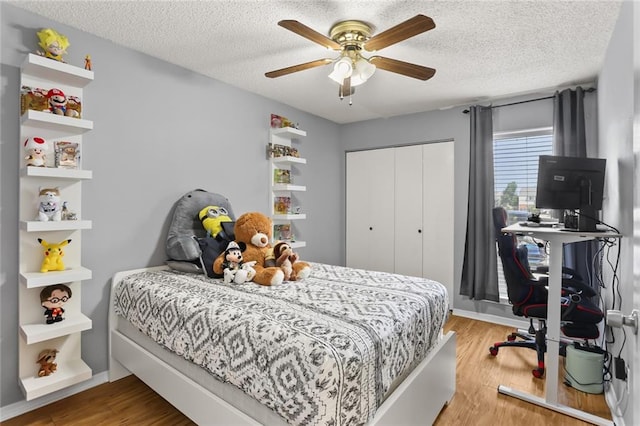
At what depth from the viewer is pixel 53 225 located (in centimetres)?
197

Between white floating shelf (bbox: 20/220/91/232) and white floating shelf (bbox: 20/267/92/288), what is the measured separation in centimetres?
27

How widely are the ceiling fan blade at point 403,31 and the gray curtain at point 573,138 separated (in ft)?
7.42

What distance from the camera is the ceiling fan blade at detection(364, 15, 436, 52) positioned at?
1.64 m

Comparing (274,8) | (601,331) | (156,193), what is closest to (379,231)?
(601,331)

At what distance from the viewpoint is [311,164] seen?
4.30 meters

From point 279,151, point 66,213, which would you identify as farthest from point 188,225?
point 279,151

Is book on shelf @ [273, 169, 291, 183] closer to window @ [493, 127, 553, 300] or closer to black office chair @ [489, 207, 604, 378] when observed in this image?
black office chair @ [489, 207, 604, 378]

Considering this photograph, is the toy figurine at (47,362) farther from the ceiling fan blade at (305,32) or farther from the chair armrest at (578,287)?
the chair armrest at (578,287)

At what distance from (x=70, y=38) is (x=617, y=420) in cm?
419

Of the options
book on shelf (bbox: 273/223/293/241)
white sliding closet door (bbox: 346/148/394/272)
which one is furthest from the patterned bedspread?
white sliding closet door (bbox: 346/148/394/272)

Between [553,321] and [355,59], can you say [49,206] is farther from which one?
[553,321]

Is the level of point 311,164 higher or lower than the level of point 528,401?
higher

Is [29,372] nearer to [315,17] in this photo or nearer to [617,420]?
[315,17]

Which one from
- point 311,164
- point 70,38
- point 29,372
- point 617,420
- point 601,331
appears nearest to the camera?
point 617,420
